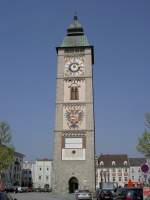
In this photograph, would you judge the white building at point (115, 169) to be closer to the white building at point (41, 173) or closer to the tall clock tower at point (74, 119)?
the white building at point (41, 173)

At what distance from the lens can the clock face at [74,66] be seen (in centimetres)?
6131

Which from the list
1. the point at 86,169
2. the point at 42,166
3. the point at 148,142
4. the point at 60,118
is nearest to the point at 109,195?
the point at 148,142

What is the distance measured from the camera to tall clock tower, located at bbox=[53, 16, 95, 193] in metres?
55.4

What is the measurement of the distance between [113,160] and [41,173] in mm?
32699

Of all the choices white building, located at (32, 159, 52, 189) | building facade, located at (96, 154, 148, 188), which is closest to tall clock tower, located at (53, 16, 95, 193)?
building facade, located at (96, 154, 148, 188)

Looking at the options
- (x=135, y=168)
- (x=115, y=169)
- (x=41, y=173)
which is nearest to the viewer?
(x=115, y=169)

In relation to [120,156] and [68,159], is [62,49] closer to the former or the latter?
[68,159]

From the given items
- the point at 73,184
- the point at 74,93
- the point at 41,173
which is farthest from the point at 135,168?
the point at 74,93

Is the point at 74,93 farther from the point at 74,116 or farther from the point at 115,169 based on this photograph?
the point at 115,169

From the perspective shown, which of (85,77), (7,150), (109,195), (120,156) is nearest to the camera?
(109,195)

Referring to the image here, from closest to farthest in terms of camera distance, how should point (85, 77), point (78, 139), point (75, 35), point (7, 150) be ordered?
1. point (7, 150)
2. point (78, 139)
3. point (85, 77)
4. point (75, 35)

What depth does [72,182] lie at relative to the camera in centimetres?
5781

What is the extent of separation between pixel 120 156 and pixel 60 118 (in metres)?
58.9

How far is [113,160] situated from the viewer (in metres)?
111
